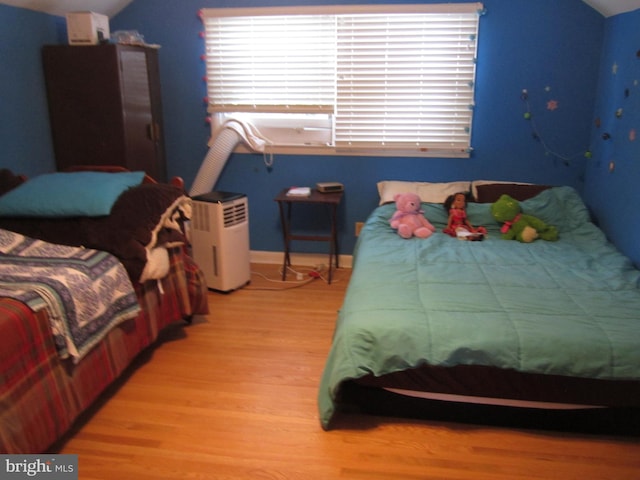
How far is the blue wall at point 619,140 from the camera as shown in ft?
9.57

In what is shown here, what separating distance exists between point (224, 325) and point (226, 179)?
141 centimetres

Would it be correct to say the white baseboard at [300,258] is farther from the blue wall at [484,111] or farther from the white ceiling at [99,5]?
the white ceiling at [99,5]

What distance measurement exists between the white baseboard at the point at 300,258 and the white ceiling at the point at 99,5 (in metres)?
2.10

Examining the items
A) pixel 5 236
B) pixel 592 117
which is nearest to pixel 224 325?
pixel 5 236

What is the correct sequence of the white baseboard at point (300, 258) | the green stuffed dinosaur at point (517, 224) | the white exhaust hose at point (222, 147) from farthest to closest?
the white baseboard at point (300, 258) < the white exhaust hose at point (222, 147) < the green stuffed dinosaur at point (517, 224)

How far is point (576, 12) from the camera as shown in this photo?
343 cm

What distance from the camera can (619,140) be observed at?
10.3 ft

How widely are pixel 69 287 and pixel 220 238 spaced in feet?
4.92

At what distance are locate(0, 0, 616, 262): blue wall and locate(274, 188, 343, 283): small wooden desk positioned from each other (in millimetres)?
105

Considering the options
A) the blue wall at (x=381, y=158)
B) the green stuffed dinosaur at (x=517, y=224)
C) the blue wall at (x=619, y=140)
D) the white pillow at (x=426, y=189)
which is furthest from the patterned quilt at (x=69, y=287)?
the blue wall at (x=619, y=140)

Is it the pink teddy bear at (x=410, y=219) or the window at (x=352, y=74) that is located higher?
the window at (x=352, y=74)

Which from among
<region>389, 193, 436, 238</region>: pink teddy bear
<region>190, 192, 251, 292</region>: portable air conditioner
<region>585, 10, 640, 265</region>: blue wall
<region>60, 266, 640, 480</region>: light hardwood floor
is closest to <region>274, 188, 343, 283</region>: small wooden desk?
<region>190, 192, 251, 292</region>: portable air conditioner

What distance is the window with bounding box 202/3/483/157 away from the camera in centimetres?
361

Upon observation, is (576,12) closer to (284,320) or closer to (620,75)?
(620,75)
